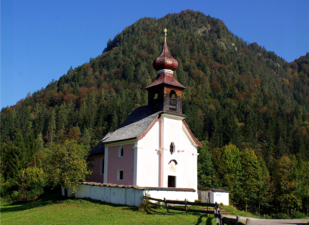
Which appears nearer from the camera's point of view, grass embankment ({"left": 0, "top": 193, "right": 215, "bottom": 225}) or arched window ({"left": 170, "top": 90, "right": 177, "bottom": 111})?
grass embankment ({"left": 0, "top": 193, "right": 215, "bottom": 225})

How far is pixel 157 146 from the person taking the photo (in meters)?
33.5

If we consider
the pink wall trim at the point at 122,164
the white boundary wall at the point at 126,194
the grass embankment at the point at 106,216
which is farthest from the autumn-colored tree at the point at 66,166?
the grass embankment at the point at 106,216

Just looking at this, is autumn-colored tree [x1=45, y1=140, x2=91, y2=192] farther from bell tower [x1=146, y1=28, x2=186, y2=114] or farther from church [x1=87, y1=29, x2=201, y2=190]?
bell tower [x1=146, y1=28, x2=186, y2=114]

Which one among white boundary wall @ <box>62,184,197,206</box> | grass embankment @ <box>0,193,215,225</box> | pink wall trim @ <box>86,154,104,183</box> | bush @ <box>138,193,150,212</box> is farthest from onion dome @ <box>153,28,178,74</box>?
bush @ <box>138,193,150,212</box>

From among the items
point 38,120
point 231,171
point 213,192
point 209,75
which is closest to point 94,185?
point 213,192

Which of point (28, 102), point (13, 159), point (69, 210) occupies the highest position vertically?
point (28, 102)

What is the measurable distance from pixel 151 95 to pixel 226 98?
115965 mm

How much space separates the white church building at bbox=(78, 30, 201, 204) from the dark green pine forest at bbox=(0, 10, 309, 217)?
4967mm

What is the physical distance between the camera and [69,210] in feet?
87.4

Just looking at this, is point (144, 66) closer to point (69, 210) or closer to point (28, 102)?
point (28, 102)

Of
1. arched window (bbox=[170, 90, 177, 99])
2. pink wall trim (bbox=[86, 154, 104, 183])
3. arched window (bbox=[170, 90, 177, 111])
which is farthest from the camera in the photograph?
pink wall trim (bbox=[86, 154, 104, 183])

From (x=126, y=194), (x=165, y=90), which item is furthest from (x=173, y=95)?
(x=126, y=194)

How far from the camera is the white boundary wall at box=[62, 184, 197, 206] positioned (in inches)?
999

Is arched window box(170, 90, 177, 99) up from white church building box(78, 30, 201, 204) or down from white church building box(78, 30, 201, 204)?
up
